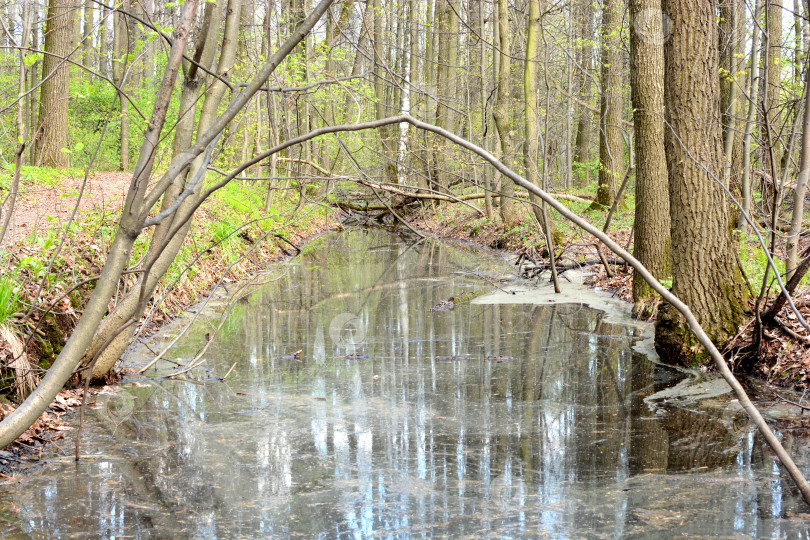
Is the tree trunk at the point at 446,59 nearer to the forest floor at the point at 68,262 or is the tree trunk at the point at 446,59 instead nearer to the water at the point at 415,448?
the forest floor at the point at 68,262

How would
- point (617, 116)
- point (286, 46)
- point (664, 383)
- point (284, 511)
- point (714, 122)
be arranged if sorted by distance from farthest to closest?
point (617, 116) < point (714, 122) < point (664, 383) < point (284, 511) < point (286, 46)

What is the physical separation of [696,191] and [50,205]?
782cm

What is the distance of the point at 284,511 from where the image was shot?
305 centimetres

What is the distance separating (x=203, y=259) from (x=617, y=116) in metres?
9.31

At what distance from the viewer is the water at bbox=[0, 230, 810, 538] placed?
9.67 feet

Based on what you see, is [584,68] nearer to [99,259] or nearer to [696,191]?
[696,191]

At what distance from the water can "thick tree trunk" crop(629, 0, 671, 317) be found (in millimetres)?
909

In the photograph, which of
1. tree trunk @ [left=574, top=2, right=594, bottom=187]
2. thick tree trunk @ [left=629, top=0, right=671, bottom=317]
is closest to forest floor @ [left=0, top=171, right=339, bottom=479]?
thick tree trunk @ [left=629, top=0, right=671, bottom=317]

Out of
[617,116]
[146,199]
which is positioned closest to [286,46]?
[146,199]

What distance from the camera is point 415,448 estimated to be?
3.84 meters

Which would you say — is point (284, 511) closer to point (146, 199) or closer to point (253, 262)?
point (146, 199)

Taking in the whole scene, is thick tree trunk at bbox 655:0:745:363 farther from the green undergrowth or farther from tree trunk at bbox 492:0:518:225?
tree trunk at bbox 492:0:518:225

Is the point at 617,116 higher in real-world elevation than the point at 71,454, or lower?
higher

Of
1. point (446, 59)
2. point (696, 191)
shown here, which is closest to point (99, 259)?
point (696, 191)
